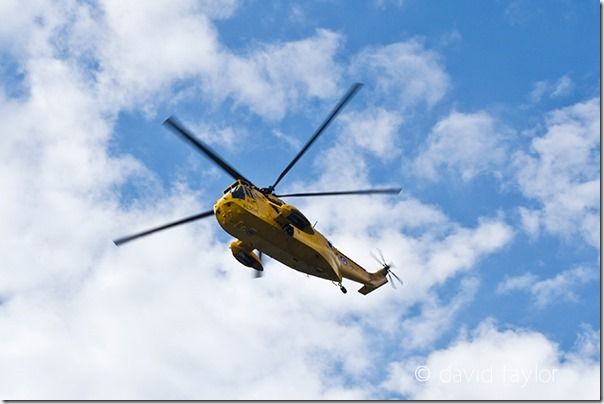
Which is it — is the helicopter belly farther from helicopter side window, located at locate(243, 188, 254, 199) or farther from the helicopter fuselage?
helicopter side window, located at locate(243, 188, 254, 199)

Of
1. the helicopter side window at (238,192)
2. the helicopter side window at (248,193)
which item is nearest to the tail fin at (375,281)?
the helicopter side window at (248,193)

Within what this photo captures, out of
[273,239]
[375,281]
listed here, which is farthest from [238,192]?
[375,281]

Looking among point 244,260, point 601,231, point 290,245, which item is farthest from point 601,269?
point 244,260

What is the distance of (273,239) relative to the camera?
145 feet

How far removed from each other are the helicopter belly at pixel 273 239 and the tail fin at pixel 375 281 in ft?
20.6

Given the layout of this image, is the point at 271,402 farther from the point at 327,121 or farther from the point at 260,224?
the point at 327,121

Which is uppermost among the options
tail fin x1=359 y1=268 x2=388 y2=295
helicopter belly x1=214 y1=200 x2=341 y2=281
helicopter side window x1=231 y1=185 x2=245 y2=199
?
tail fin x1=359 y1=268 x2=388 y2=295

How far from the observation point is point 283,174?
4562 centimetres

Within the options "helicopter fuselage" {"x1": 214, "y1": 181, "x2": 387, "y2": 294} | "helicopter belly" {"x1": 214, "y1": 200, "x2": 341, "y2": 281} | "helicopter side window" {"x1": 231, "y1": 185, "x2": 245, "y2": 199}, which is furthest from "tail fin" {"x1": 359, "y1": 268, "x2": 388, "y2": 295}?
"helicopter side window" {"x1": 231, "y1": 185, "x2": 245, "y2": 199}

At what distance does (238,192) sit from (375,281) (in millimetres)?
16348

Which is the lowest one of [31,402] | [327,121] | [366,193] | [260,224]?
[31,402]

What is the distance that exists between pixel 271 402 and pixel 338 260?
17826 millimetres

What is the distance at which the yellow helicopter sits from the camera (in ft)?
140

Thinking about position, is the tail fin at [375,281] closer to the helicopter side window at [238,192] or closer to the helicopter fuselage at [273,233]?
the helicopter fuselage at [273,233]
